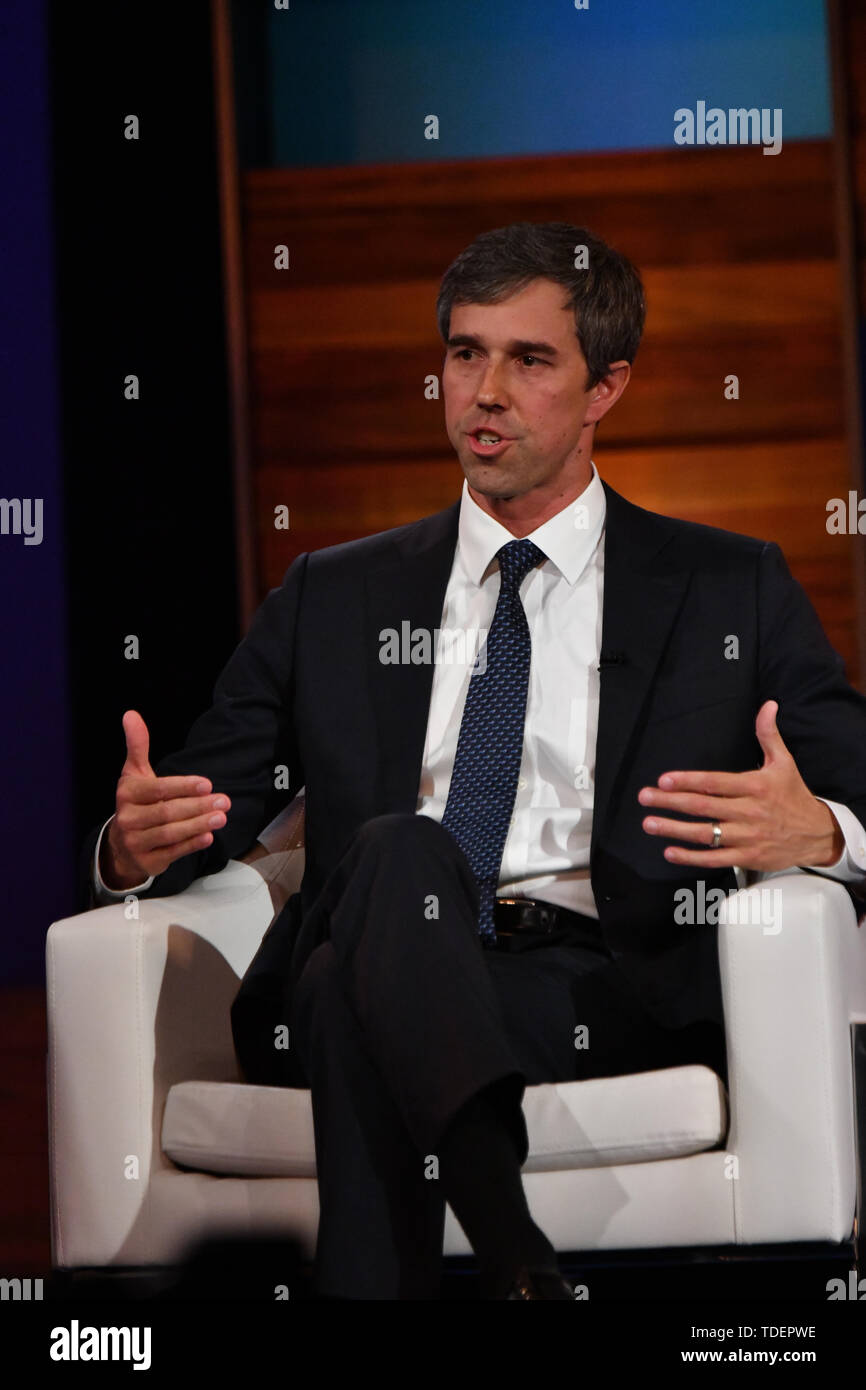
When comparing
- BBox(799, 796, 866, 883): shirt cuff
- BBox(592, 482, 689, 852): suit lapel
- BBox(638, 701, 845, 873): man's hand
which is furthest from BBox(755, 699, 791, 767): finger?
BBox(592, 482, 689, 852): suit lapel

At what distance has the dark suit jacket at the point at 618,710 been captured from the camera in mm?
1893

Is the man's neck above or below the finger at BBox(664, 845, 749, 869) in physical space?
above

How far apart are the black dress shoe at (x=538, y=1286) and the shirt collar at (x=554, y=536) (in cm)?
96

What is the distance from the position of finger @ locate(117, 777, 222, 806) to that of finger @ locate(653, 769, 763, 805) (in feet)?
1.55

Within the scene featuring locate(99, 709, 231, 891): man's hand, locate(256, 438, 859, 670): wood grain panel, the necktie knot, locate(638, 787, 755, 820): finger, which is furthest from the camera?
locate(256, 438, 859, 670): wood grain panel

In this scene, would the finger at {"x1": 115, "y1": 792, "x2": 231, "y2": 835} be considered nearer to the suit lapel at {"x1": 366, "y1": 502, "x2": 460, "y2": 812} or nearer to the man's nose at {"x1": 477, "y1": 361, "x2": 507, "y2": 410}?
the suit lapel at {"x1": 366, "y1": 502, "x2": 460, "y2": 812}

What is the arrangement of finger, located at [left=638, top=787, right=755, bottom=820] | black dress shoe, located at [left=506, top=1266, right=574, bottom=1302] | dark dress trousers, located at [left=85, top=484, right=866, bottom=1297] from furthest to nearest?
finger, located at [left=638, top=787, right=755, bottom=820]
dark dress trousers, located at [left=85, top=484, right=866, bottom=1297]
black dress shoe, located at [left=506, top=1266, right=574, bottom=1302]

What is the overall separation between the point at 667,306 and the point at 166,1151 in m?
3.10

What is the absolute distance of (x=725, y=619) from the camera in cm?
203

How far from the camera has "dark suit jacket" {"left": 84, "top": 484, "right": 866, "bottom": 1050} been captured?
189 cm

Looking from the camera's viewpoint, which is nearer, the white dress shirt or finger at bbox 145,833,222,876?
finger at bbox 145,833,222,876

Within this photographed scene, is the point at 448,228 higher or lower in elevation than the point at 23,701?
higher
